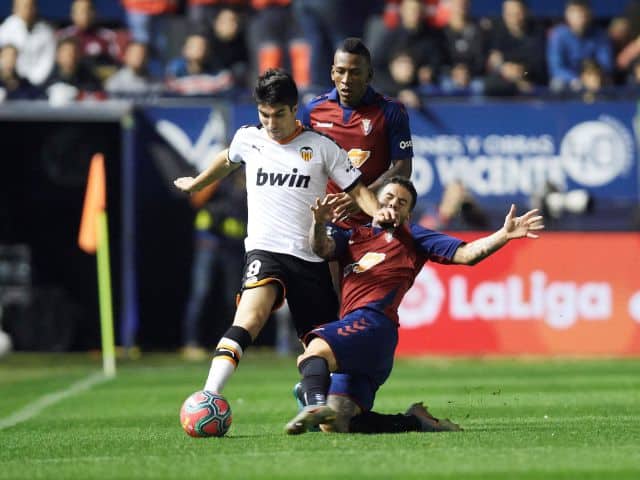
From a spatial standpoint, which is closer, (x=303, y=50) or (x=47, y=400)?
(x=47, y=400)

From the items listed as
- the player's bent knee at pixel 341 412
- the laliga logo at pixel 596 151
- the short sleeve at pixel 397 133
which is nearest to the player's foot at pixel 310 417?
the player's bent knee at pixel 341 412

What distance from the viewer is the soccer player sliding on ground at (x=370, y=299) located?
845 centimetres

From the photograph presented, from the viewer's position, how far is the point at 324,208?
27.6 feet

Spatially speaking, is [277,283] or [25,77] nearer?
[277,283]

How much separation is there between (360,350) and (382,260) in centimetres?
60

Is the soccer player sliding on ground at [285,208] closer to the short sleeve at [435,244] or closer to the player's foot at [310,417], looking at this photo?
the short sleeve at [435,244]

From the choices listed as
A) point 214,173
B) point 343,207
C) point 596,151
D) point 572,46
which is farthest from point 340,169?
point 572,46

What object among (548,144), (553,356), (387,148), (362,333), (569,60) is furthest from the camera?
(569,60)

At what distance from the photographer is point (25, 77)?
63.9 ft

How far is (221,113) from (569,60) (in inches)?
195

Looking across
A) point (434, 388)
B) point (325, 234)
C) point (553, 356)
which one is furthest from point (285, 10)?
point (325, 234)

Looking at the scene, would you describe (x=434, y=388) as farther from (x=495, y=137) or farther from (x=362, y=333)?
(x=495, y=137)

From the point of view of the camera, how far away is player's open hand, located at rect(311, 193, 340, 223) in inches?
331

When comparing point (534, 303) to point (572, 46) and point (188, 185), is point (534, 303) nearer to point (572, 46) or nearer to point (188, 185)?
point (572, 46)
